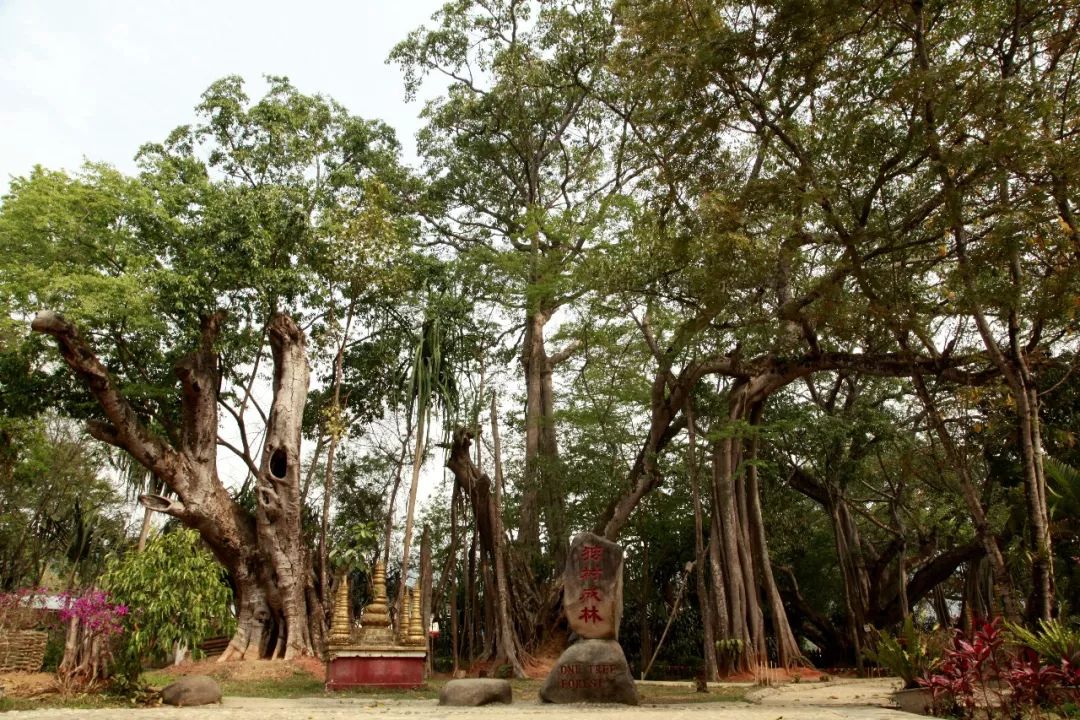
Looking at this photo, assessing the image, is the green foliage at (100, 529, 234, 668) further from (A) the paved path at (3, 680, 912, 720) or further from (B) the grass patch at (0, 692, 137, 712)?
(A) the paved path at (3, 680, 912, 720)

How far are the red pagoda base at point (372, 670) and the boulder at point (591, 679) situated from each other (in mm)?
2545

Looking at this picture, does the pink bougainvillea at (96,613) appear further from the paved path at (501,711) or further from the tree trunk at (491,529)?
the tree trunk at (491,529)

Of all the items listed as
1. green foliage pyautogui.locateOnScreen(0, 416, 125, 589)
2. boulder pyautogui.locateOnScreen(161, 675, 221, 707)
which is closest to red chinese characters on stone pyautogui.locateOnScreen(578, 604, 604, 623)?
boulder pyautogui.locateOnScreen(161, 675, 221, 707)

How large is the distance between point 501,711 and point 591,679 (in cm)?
124

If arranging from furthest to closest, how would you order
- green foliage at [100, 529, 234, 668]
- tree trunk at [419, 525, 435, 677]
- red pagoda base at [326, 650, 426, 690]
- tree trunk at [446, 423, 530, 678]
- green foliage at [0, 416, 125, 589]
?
green foliage at [0, 416, 125, 589] → tree trunk at [446, 423, 530, 678] → tree trunk at [419, 525, 435, 677] → red pagoda base at [326, 650, 426, 690] → green foliage at [100, 529, 234, 668]

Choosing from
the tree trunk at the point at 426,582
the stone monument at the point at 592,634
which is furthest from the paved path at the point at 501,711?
the tree trunk at the point at 426,582

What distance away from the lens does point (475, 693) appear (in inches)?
283

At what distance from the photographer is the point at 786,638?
12.2 metres

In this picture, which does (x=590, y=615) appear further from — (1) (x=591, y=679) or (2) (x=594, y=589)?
(1) (x=591, y=679)

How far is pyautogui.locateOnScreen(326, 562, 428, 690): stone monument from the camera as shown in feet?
29.9

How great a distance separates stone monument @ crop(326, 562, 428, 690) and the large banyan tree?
9.49 ft

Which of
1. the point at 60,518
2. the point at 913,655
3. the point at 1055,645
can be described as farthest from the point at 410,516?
the point at 60,518

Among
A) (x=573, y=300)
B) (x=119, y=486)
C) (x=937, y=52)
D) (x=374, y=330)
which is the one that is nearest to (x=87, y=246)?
(x=374, y=330)

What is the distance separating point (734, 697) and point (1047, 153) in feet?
→ 19.1
